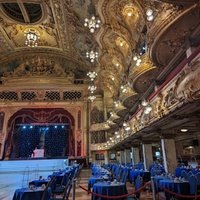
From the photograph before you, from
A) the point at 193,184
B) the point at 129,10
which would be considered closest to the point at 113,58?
the point at 129,10

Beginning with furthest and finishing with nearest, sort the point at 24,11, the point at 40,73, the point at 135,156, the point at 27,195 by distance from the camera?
the point at 40,73 → the point at 135,156 → the point at 24,11 → the point at 27,195

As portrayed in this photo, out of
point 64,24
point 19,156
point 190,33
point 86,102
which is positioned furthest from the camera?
point 86,102

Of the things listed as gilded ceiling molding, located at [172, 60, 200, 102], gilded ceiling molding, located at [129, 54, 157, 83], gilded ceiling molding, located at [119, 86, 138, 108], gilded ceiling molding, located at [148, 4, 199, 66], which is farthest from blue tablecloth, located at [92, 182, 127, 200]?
gilded ceiling molding, located at [119, 86, 138, 108]

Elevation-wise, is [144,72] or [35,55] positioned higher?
[35,55]

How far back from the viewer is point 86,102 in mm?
22344

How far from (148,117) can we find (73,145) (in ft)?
43.5

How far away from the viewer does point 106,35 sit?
42.7 feet

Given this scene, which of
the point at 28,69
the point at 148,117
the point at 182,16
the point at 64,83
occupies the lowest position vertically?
the point at 148,117

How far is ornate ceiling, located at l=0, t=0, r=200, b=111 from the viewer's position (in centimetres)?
622

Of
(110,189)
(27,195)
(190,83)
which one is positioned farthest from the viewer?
(110,189)

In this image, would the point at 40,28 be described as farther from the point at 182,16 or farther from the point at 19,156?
the point at 182,16

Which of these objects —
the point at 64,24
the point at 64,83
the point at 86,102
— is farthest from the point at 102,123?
the point at 64,24

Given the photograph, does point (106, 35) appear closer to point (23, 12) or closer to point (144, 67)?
point (144, 67)

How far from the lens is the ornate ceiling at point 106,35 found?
6219 millimetres
